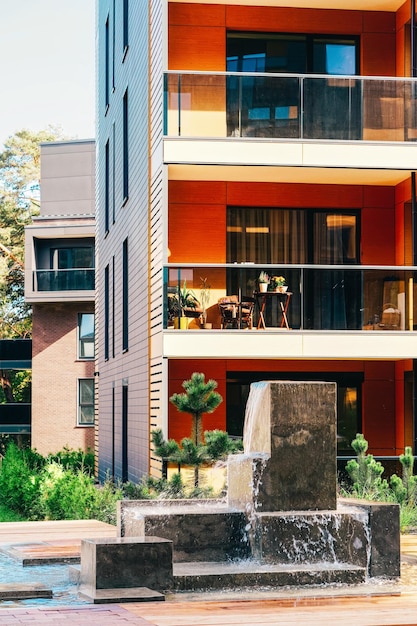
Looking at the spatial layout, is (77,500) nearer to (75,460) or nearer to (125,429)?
(125,429)

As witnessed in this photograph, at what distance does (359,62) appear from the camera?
21422mm

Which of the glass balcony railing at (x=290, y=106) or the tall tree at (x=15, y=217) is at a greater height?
the tall tree at (x=15, y=217)

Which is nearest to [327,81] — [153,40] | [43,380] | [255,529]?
[153,40]

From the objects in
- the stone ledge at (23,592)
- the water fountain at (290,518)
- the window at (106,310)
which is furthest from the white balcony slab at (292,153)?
the window at (106,310)

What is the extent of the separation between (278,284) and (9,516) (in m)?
11.2

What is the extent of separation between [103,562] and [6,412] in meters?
36.4

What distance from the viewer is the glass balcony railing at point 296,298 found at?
18547mm

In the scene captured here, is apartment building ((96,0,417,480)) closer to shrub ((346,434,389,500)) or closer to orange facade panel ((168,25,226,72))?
orange facade panel ((168,25,226,72))

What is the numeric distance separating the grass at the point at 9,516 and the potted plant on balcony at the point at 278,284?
10478 millimetres

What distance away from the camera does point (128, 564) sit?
367 inches

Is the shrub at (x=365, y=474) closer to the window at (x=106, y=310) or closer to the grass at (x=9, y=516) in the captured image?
the grass at (x=9, y=516)

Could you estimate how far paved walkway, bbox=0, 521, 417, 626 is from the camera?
7.93 metres

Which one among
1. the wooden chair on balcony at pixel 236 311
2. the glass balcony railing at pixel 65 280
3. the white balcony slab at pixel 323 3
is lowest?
the wooden chair on balcony at pixel 236 311

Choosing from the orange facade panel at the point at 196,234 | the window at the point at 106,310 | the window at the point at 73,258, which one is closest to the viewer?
the orange facade panel at the point at 196,234
